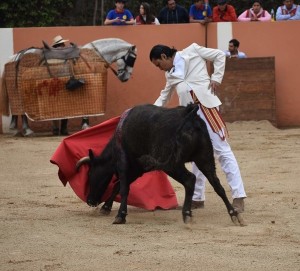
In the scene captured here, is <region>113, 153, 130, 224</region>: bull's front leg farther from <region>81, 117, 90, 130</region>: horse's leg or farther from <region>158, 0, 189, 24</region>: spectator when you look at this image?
<region>158, 0, 189, 24</region>: spectator

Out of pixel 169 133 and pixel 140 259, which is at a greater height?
pixel 169 133

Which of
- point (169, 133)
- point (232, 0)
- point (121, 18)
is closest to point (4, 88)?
point (121, 18)

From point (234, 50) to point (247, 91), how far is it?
25.4 inches

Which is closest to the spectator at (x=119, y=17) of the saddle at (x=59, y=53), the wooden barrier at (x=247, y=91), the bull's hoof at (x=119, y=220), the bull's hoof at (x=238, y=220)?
the saddle at (x=59, y=53)

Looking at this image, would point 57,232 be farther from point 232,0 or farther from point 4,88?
point 232,0

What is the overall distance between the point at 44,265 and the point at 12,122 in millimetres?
8956

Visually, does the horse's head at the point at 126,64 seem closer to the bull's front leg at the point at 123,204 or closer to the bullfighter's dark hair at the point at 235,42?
the bullfighter's dark hair at the point at 235,42

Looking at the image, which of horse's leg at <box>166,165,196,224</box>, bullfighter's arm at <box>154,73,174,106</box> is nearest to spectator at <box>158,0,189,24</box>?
bullfighter's arm at <box>154,73,174,106</box>

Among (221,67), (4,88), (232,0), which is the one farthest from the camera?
(232,0)

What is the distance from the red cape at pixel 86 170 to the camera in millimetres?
8508

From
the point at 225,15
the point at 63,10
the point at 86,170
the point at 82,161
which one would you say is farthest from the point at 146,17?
the point at 82,161

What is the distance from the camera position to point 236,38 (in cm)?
1539

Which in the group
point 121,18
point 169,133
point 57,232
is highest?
point 121,18

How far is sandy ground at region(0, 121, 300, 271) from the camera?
6.15m
